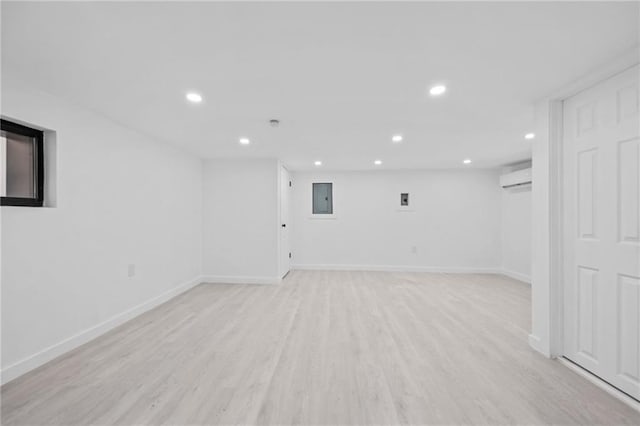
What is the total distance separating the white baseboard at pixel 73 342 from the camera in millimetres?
1936

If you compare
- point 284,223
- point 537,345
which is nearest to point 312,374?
point 537,345

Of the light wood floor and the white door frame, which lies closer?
the light wood floor

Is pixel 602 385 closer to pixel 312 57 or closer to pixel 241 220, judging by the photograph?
pixel 312 57

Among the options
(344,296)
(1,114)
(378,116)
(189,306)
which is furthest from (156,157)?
(344,296)

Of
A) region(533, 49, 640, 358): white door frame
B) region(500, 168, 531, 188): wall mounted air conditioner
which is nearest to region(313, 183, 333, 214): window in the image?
region(500, 168, 531, 188): wall mounted air conditioner

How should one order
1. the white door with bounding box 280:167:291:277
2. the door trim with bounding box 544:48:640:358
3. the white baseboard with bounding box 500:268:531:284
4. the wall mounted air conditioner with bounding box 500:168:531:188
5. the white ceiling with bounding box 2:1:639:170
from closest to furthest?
the white ceiling with bounding box 2:1:639:170 < the door trim with bounding box 544:48:640:358 < the wall mounted air conditioner with bounding box 500:168:531:188 < the white baseboard with bounding box 500:268:531:284 < the white door with bounding box 280:167:291:277

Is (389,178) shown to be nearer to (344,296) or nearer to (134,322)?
(344,296)

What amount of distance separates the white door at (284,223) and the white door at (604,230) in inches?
Answer: 155

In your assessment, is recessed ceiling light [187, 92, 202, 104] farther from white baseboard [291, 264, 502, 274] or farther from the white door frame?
white baseboard [291, 264, 502, 274]

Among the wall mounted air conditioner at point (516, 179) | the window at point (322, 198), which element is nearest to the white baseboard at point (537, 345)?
the wall mounted air conditioner at point (516, 179)

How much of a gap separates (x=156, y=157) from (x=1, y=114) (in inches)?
64.3

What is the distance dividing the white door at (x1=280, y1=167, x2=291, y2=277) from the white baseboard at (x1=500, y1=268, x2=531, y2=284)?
4.59 metres

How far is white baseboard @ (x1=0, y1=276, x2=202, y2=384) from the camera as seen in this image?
1936 mm

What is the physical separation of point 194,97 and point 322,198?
402 centimetres
